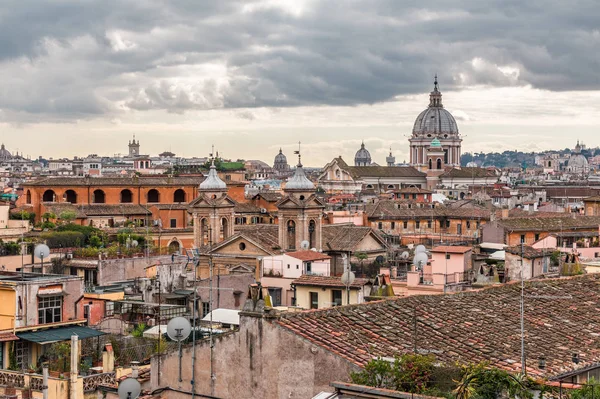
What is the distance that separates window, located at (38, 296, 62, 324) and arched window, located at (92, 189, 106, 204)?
47.2 meters

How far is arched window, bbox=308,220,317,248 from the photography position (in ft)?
137

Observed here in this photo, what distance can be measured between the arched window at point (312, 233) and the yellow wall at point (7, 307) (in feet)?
60.4

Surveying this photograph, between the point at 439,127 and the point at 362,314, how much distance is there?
153782mm

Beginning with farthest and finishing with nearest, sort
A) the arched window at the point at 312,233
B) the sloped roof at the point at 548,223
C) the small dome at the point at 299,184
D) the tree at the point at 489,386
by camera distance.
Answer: the sloped roof at the point at 548,223
the small dome at the point at 299,184
the arched window at the point at 312,233
the tree at the point at 489,386

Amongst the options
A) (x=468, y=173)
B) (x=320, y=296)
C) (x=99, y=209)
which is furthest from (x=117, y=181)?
(x=468, y=173)

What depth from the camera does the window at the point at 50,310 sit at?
24.6m

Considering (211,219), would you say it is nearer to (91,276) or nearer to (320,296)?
(91,276)

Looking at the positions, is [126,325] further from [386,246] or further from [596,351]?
[386,246]

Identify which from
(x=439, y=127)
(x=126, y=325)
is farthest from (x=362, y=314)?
(x=439, y=127)

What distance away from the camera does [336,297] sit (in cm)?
2422

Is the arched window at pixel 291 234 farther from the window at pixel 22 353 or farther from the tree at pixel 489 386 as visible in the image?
the tree at pixel 489 386

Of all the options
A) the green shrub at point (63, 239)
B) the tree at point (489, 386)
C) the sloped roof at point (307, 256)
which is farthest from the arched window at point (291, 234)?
the tree at point (489, 386)

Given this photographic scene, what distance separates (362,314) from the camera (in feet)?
50.6

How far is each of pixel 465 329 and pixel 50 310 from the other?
1209 cm
